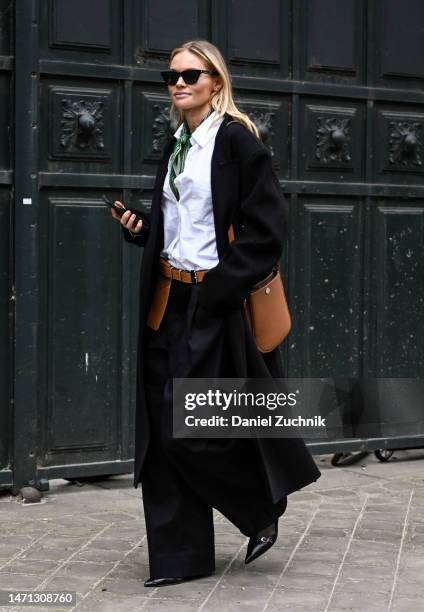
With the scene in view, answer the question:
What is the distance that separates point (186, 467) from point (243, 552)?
0.73 meters

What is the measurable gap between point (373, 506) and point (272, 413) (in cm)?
160

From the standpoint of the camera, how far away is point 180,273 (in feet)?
16.6

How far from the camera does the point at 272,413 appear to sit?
5129 millimetres

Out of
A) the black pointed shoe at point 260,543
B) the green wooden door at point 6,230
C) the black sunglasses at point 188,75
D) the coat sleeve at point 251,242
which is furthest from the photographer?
the green wooden door at point 6,230

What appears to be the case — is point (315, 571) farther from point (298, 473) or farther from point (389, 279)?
point (389, 279)

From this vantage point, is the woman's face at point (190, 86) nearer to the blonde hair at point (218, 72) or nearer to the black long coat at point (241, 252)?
the blonde hair at point (218, 72)

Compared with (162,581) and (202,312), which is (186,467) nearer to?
(162,581)

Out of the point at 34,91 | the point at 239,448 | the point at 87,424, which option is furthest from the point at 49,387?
the point at 239,448

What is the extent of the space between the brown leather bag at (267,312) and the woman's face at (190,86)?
676mm

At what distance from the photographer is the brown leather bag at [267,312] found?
16.6 ft

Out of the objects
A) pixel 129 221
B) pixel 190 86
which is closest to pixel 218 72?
pixel 190 86

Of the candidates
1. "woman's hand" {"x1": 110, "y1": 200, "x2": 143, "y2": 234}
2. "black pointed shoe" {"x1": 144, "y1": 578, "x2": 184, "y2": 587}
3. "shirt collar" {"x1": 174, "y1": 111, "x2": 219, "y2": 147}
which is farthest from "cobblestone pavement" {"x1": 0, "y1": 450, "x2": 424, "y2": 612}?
"shirt collar" {"x1": 174, "y1": 111, "x2": 219, "y2": 147}

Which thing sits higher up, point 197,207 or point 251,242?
point 197,207

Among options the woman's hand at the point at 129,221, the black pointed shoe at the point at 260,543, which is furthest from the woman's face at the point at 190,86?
the black pointed shoe at the point at 260,543
